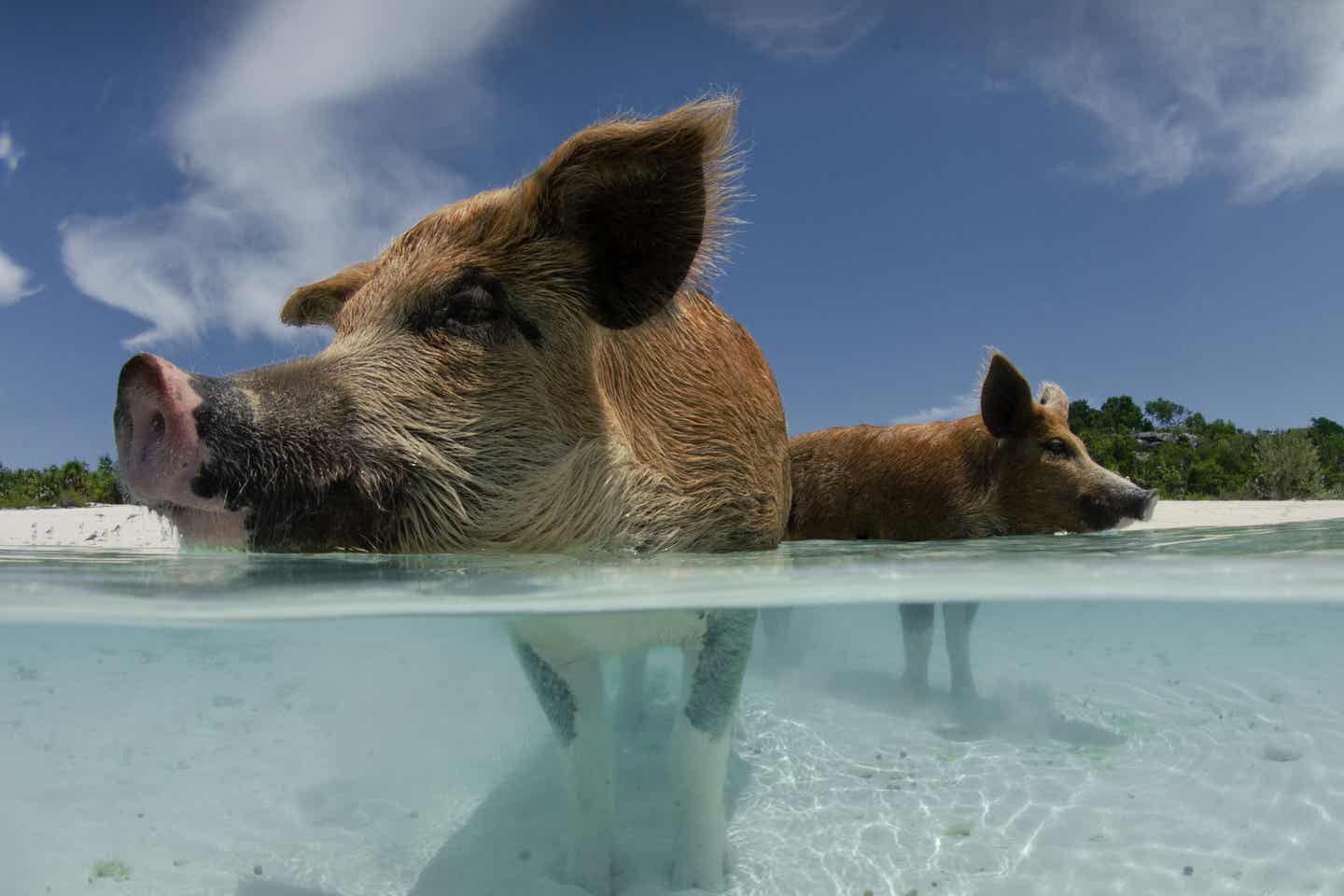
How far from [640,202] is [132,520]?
1062 cm

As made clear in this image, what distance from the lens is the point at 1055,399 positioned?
676cm

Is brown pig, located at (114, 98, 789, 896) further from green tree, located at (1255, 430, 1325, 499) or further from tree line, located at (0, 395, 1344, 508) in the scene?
green tree, located at (1255, 430, 1325, 499)

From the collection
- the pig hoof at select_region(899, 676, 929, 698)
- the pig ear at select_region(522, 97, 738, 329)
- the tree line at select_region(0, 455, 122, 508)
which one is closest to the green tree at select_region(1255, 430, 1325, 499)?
the pig hoof at select_region(899, 676, 929, 698)

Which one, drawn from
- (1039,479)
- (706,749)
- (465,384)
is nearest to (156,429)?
(465,384)

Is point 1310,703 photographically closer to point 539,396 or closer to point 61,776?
point 539,396

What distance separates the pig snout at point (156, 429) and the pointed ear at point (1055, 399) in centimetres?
622

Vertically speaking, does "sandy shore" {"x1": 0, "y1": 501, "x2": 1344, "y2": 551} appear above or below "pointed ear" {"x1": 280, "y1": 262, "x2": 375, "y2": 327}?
below

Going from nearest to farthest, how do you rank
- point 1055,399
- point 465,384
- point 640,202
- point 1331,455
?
point 465,384
point 640,202
point 1055,399
point 1331,455

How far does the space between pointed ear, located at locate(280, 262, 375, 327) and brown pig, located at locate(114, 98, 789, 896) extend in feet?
0.09

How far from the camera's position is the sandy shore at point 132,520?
31.8ft

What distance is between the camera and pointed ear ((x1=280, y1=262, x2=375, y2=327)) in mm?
3551

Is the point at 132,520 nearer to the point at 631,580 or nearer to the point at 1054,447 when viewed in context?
the point at 631,580

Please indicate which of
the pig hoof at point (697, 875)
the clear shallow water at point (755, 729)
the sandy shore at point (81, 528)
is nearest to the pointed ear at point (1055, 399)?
the clear shallow water at point (755, 729)

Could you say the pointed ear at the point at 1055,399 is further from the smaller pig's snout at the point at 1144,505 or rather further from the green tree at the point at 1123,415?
the green tree at the point at 1123,415
